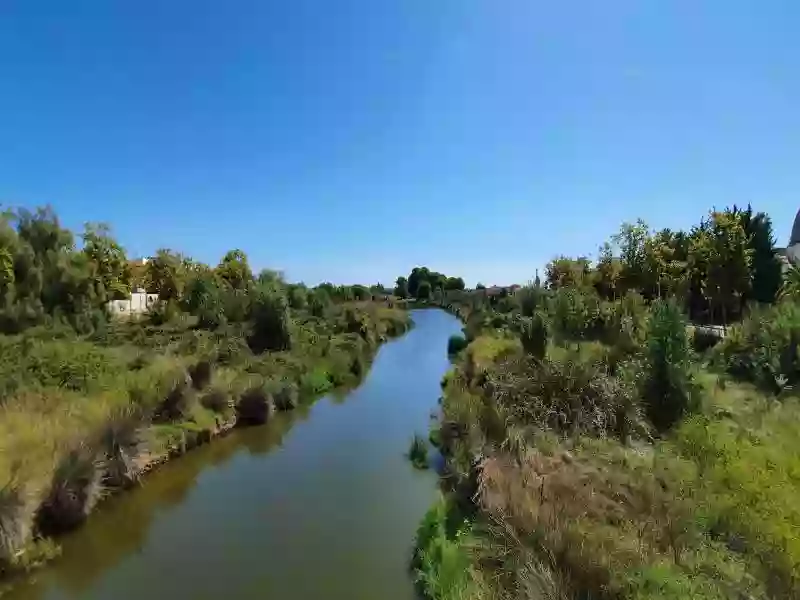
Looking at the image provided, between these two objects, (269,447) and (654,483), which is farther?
(269,447)

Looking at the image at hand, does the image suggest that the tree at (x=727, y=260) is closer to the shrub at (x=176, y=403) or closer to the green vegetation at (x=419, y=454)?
the green vegetation at (x=419, y=454)

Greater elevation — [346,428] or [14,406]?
[14,406]

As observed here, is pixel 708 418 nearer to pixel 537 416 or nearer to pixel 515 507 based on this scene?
pixel 537 416

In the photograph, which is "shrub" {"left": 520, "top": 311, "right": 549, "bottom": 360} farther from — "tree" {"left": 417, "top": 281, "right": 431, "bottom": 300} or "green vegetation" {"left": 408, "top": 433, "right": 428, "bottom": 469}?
"tree" {"left": 417, "top": 281, "right": 431, "bottom": 300}

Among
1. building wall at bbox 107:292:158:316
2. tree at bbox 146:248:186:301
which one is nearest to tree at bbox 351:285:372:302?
building wall at bbox 107:292:158:316

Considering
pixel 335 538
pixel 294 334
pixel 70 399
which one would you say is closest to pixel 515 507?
pixel 335 538

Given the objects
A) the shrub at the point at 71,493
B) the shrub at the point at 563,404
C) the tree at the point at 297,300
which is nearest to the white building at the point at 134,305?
the tree at the point at 297,300

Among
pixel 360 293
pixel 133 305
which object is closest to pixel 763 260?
pixel 133 305
